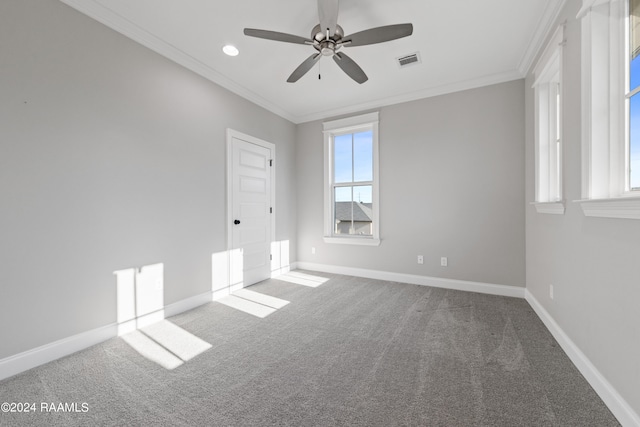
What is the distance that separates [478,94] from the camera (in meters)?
3.37

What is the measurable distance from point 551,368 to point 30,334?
3.68m

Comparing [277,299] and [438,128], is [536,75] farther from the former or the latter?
[277,299]

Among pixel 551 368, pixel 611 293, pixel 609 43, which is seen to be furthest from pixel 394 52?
pixel 551 368

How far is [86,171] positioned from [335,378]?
2531 millimetres

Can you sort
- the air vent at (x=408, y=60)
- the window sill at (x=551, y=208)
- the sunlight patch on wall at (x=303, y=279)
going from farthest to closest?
the sunlight patch on wall at (x=303, y=279)
the air vent at (x=408, y=60)
the window sill at (x=551, y=208)

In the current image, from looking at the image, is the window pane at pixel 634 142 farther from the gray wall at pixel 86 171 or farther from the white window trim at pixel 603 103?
the gray wall at pixel 86 171

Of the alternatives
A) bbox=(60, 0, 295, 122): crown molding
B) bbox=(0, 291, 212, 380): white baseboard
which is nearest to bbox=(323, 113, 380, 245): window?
bbox=(60, 0, 295, 122): crown molding

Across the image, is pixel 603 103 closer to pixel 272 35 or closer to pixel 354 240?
pixel 272 35

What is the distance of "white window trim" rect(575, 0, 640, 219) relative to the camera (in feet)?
5.08

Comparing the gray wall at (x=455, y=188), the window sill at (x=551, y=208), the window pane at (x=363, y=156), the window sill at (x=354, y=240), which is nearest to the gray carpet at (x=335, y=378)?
the gray wall at (x=455, y=188)

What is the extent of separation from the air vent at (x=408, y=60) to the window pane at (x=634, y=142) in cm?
192

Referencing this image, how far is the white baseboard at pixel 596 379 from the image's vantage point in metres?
1.29

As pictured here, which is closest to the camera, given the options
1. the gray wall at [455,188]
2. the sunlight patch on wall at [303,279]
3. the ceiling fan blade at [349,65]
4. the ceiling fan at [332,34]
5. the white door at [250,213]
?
the ceiling fan at [332,34]

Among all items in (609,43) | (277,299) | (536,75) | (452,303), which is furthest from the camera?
(277,299)
